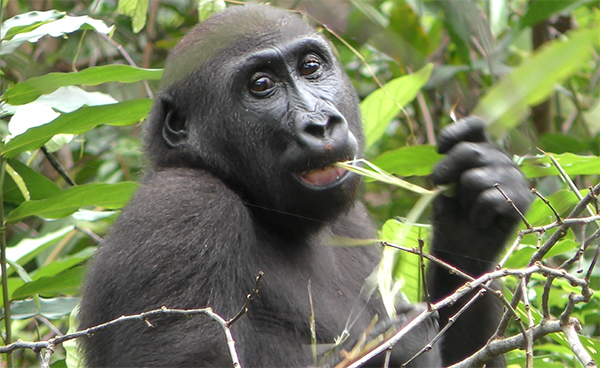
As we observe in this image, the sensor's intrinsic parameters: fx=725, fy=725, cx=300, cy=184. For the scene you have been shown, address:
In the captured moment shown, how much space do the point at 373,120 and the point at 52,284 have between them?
137 centimetres

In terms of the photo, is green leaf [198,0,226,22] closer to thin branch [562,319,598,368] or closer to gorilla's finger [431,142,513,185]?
gorilla's finger [431,142,513,185]

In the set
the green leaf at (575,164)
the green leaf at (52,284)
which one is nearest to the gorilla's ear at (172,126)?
the green leaf at (52,284)

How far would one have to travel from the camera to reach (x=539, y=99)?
58 cm

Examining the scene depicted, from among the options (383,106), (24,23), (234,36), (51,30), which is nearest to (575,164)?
Answer: (383,106)

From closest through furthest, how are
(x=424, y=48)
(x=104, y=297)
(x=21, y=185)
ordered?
(x=104, y=297) → (x=21, y=185) → (x=424, y=48)

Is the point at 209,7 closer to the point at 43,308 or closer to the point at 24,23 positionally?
the point at 24,23

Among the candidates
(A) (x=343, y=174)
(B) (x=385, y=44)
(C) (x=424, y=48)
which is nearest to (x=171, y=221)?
(A) (x=343, y=174)

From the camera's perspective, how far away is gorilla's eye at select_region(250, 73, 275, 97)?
2.41 metres

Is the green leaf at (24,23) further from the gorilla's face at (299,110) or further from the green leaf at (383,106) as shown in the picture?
the green leaf at (383,106)

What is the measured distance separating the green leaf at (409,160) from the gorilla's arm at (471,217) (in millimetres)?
293

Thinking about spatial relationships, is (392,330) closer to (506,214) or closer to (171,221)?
(506,214)

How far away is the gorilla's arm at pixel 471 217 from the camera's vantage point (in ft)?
6.63

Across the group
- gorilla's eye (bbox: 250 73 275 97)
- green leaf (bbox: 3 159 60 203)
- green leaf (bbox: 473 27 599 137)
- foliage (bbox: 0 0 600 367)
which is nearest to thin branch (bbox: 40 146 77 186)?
foliage (bbox: 0 0 600 367)

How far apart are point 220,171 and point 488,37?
1791 mm
